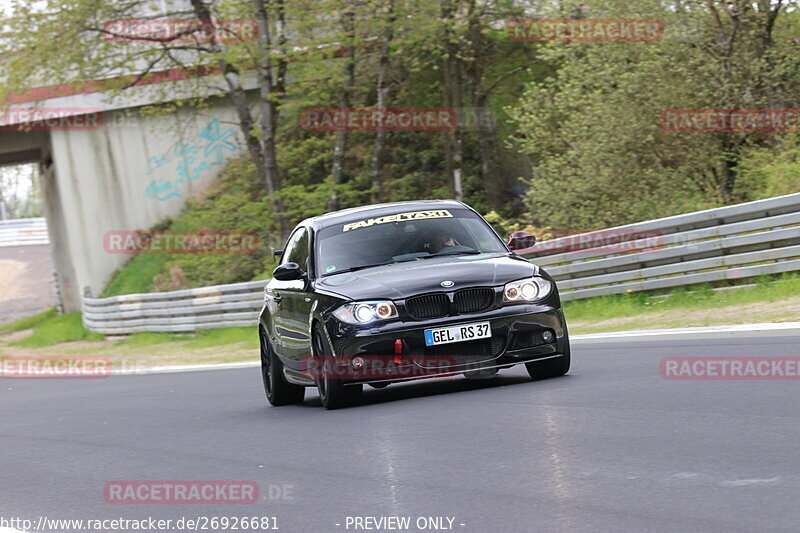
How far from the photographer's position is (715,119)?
21156 mm

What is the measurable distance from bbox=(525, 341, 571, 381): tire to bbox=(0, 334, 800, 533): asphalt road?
0.39 ft

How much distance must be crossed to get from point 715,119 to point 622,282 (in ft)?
13.6

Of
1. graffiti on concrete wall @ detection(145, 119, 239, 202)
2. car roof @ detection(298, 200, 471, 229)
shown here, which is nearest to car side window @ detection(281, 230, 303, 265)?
car roof @ detection(298, 200, 471, 229)

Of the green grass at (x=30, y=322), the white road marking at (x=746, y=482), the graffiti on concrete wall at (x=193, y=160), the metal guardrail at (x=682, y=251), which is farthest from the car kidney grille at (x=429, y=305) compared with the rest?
the green grass at (x=30, y=322)

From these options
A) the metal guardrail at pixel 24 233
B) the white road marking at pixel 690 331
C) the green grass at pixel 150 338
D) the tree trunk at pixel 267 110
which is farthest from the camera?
the metal guardrail at pixel 24 233

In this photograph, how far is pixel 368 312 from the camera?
382 inches

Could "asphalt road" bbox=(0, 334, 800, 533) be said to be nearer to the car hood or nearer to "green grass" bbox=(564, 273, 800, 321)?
the car hood

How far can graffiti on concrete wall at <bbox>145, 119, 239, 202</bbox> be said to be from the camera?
38500 millimetres

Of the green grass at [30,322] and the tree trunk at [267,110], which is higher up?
the tree trunk at [267,110]

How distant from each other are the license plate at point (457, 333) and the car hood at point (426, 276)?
1.00 ft

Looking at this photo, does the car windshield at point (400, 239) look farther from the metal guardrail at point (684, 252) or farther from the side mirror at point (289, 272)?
the metal guardrail at point (684, 252)

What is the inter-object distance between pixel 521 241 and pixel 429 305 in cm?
149

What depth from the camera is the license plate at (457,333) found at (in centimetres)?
962

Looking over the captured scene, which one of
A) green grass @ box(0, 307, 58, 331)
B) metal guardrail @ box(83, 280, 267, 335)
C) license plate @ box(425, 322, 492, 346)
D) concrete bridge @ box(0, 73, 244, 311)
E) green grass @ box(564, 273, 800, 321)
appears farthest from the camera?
green grass @ box(0, 307, 58, 331)
